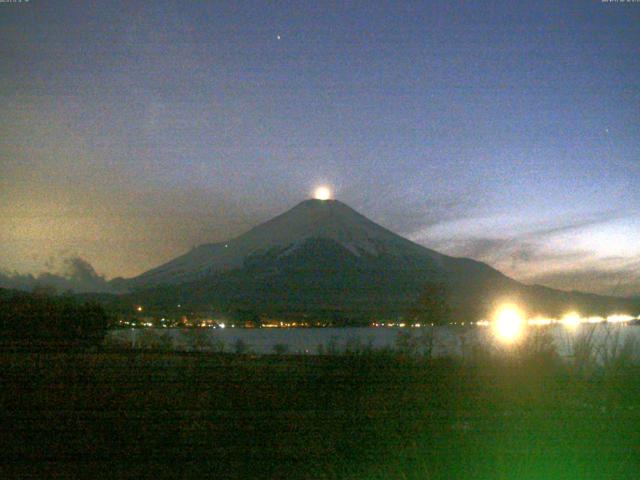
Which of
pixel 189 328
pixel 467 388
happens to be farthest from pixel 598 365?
pixel 189 328

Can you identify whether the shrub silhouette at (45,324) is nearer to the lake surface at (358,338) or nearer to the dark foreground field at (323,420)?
the lake surface at (358,338)

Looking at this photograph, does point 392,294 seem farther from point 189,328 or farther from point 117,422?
point 117,422

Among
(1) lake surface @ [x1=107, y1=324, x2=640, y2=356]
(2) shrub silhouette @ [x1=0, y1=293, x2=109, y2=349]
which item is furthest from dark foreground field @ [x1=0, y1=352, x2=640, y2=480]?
(2) shrub silhouette @ [x1=0, y1=293, x2=109, y2=349]

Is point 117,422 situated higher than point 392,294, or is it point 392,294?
point 392,294

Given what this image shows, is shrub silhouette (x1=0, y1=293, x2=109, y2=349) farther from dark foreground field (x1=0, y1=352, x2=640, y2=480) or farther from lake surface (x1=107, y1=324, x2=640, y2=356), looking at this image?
dark foreground field (x1=0, y1=352, x2=640, y2=480)

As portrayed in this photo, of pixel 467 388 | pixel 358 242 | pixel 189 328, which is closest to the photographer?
pixel 467 388

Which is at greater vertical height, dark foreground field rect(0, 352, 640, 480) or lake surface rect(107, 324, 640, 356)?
lake surface rect(107, 324, 640, 356)

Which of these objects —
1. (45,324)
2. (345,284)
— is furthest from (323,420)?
(345,284)

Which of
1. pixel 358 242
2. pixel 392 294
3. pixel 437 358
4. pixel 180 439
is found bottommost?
pixel 180 439

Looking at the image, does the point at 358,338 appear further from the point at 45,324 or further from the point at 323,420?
the point at 45,324
